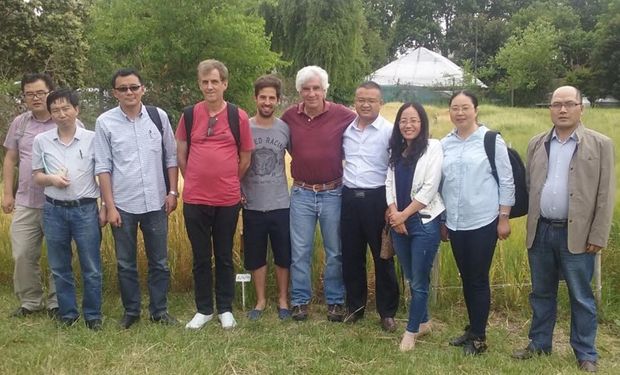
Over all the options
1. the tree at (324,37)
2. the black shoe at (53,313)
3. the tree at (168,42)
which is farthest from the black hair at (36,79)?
the tree at (324,37)

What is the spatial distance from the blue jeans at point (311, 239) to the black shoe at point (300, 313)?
3cm

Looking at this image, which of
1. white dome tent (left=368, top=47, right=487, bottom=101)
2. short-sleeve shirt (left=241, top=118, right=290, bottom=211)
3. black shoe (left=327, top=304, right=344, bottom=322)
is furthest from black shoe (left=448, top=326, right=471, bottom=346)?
white dome tent (left=368, top=47, right=487, bottom=101)

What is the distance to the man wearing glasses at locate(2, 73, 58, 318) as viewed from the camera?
14.8 ft

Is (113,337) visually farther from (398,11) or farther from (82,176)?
(398,11)

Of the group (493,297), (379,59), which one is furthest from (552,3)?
(493,297)

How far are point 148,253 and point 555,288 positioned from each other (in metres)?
2.79

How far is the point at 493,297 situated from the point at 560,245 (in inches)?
54.3

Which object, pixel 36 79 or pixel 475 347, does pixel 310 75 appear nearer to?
pixel 36 79

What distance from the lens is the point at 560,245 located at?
3.78m

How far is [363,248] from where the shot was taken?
458 cm

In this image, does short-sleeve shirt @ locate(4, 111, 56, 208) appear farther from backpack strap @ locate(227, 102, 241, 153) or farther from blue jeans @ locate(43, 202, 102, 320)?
backpack strap @ locate(227, 102, 241, 153)

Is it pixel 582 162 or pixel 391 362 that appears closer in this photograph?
pixel 582 162

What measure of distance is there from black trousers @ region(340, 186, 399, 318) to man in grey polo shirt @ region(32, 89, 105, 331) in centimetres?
172

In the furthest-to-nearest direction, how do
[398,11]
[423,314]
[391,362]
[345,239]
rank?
[398,11]
[345,239]
[423,314]
[391,362]
